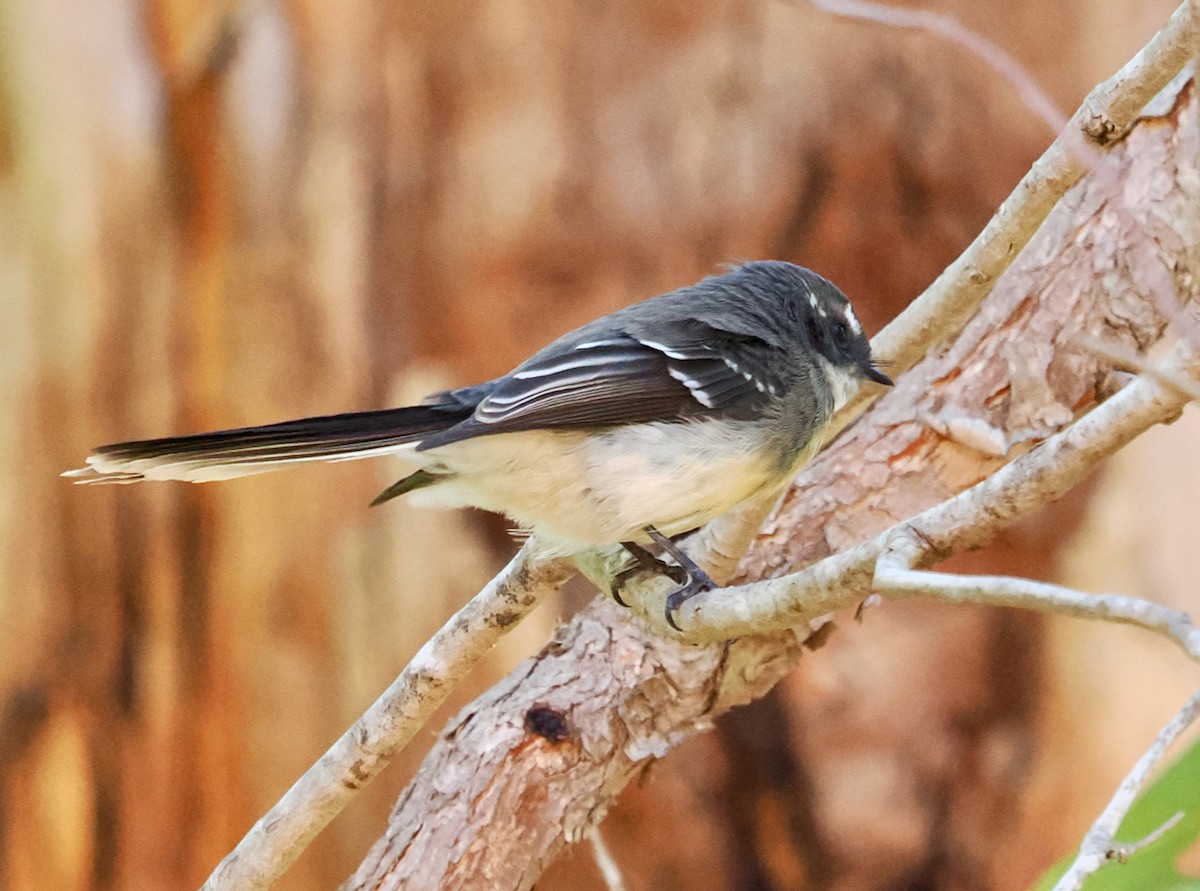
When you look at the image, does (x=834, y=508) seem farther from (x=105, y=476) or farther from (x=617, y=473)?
(x=105, y=476)

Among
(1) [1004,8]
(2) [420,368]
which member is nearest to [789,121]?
(1) [1004,8]

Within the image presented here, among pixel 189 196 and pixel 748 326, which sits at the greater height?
pixel 189 196

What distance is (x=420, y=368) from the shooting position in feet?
9.95

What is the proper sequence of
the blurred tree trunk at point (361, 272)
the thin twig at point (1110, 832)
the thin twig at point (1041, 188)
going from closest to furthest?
the thin twig at point (1110, 832) → the thin twig at point (1041, 188) → the blurred tree trunk at point (361, 272)

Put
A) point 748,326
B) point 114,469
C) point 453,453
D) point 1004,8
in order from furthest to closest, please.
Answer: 1. point 1004,8
2. point 748,326
3. point 453,453
4. point 114,469

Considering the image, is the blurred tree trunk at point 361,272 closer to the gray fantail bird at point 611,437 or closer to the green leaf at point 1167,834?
the gray fantail bird at point 611,437

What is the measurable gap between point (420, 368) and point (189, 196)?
785mm

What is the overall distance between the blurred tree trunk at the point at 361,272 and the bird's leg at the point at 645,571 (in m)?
1.21

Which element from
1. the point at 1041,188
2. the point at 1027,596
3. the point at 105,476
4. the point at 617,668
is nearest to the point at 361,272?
the point at 617,668

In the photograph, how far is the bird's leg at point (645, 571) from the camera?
182 centimetres

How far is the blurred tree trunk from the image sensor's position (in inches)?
116

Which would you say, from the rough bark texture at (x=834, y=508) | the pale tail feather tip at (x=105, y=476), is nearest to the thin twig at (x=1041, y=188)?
the rough bark texture at (x=834, y=508)

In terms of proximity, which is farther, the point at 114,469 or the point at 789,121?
the point at 789,121

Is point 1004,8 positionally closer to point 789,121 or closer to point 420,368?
point 789,121
